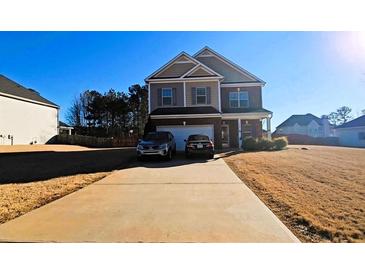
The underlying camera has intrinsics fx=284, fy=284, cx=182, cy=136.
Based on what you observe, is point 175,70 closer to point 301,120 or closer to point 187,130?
point 187,130

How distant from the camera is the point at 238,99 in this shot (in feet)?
79.4

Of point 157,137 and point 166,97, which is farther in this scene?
point 166,97

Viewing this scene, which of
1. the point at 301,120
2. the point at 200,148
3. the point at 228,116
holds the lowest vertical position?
the point at 200,148

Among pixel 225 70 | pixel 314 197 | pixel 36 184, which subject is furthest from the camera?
pixel 225 70

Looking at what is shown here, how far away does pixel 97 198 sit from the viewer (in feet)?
22.2

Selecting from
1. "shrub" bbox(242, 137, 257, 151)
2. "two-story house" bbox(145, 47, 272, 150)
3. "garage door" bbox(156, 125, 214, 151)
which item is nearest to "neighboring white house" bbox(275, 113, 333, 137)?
"two-story house" bbox(145, 47, 272, 150)

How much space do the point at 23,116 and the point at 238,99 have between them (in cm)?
2021

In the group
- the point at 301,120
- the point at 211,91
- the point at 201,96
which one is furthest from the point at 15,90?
the point at 301,120

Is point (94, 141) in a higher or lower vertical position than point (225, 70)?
lower

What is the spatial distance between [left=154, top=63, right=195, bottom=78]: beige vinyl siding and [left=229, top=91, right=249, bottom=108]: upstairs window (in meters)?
4.25

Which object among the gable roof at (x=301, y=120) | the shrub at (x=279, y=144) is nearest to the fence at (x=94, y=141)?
the shrub at (x=279, y=144)

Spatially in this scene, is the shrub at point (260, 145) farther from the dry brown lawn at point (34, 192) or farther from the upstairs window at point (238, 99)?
the dry brown lawn at point (34, 192)

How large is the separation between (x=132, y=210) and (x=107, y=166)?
6.66 m
